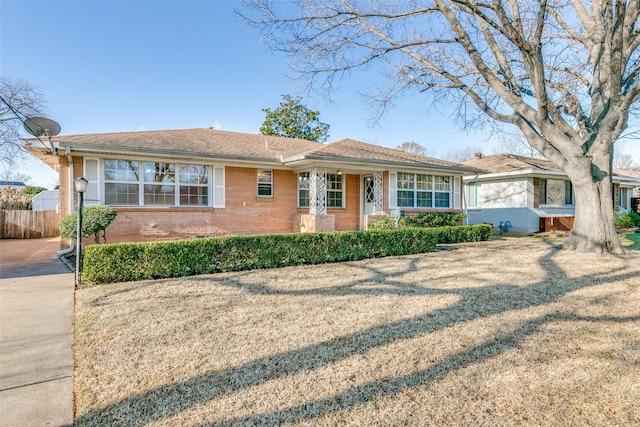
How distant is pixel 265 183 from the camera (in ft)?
44.3

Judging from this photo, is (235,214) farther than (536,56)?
Yes

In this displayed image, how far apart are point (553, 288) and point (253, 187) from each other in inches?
389

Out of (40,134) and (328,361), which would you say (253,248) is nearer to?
(328,361)

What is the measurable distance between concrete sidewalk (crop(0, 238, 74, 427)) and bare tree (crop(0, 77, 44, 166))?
19.5 meters

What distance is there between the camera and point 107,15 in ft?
37.9

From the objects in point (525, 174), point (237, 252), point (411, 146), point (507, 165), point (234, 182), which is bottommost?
point (237, 252)

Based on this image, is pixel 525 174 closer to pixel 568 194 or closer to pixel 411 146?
pixel 568 194

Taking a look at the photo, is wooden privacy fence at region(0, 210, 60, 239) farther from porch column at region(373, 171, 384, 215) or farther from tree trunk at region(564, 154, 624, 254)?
tree trunk at region(564, 154, 624, 254)

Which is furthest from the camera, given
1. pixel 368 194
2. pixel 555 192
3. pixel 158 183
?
pixel 555 192

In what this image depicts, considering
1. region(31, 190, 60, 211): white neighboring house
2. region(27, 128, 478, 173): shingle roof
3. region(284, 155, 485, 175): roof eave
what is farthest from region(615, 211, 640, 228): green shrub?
region(31, 190, 60, 211): white neighboring house

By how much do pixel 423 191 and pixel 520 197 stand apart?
6.76 m

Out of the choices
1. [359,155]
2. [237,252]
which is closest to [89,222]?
[237,252]

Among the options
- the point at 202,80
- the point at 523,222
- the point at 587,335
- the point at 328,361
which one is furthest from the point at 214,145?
the point at 523,222

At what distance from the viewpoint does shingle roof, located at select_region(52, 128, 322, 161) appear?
10.1 metres
